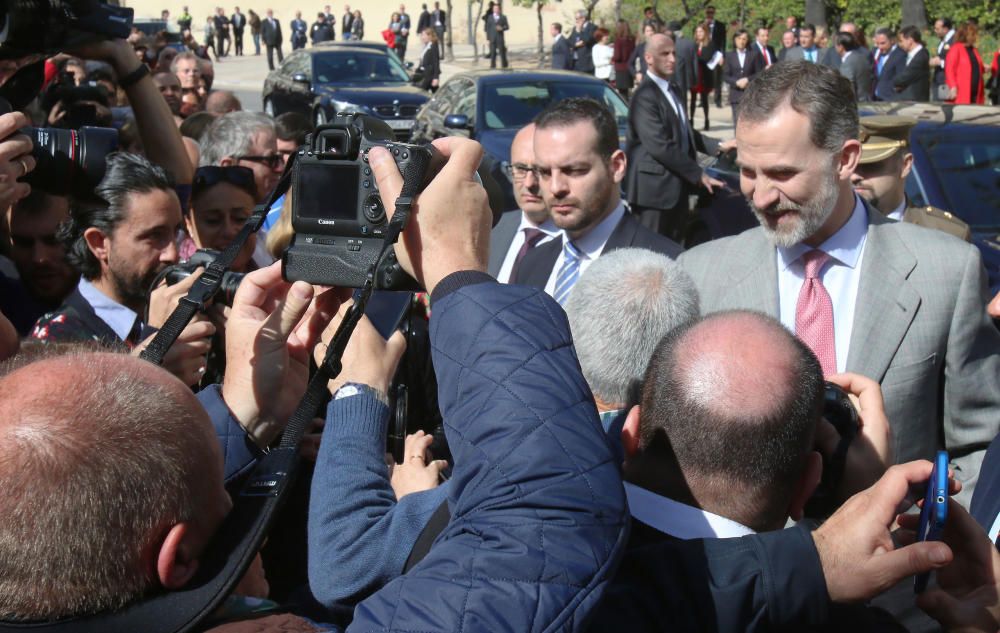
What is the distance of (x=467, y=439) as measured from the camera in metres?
1.38

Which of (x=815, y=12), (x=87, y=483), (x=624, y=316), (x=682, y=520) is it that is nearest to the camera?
(x=87, y=483)

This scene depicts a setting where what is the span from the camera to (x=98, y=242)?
3533mm

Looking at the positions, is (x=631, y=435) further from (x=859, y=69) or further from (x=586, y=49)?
(x=586, y=49)

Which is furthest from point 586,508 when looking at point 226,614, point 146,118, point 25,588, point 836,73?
point 146,118

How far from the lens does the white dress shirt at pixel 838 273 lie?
122 inches

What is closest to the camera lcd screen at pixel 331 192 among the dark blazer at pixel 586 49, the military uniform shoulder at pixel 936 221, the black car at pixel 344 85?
the military uniform shoulder at pixel 936 221

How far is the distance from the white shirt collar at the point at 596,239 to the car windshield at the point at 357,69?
1330 cm

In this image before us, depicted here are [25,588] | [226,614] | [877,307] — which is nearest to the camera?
[25,588]

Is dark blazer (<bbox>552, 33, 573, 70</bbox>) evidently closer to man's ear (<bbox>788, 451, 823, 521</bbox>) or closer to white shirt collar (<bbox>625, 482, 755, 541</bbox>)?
man's ear (<bbox>788, 451, 823, 521</bbox>)

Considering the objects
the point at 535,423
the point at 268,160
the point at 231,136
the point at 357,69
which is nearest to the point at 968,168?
the point at 268,160

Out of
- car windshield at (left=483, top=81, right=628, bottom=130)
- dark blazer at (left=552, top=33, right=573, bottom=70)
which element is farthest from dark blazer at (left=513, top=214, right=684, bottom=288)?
dark blazer at (left=552, top=33, right=573, bottom=70)

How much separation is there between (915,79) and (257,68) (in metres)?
30.8

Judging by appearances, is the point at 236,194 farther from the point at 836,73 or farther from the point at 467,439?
the point at 467,439

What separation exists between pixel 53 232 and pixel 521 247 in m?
2.05
